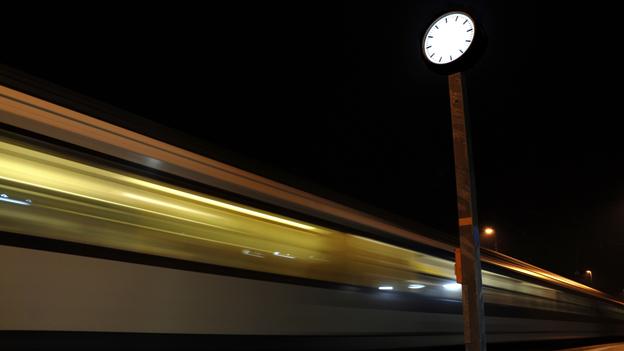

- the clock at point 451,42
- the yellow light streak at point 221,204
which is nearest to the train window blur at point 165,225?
the yellow light streak at point 221,204

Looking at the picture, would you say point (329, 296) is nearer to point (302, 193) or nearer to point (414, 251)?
point (302, 193)

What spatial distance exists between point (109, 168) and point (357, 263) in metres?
3.49

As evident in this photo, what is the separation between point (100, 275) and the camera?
13.3 ft

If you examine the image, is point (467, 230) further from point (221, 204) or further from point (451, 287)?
point (451, 287)

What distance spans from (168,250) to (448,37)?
3.69 m

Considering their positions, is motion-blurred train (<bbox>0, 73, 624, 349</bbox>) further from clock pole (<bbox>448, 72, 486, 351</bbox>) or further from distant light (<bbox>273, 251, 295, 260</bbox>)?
clock pole (<bbox>448, 72, 486, 351</bbox>)

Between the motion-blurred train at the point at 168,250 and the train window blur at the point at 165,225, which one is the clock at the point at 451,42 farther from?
the train window blur at the point at 165,225

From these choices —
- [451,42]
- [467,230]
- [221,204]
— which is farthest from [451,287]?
[221,204]

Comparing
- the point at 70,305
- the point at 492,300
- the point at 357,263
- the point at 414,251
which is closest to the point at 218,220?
the point at 70,305

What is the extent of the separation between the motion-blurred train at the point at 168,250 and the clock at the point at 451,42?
2.10m

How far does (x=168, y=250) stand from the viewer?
15.0 feet

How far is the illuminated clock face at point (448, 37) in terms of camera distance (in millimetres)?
5736

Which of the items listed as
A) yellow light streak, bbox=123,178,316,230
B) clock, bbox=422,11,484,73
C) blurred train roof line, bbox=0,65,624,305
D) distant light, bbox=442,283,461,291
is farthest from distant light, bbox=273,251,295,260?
distant light, bbox=442,283,461,291

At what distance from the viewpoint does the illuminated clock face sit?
5736 mm
